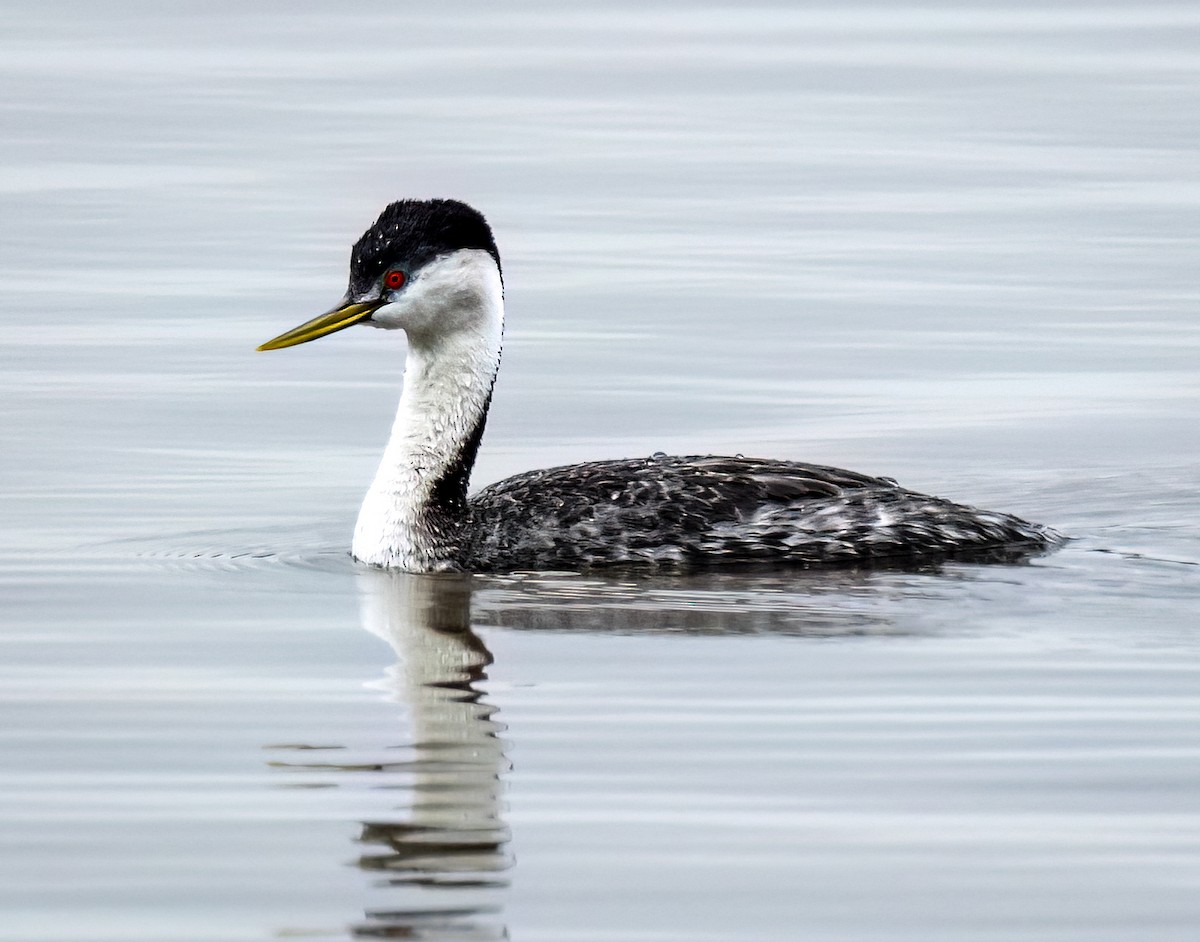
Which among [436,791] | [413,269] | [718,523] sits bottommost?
[436,791]

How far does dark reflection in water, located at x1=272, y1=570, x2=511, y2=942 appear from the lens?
294 inches

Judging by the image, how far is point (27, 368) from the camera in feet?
58.3

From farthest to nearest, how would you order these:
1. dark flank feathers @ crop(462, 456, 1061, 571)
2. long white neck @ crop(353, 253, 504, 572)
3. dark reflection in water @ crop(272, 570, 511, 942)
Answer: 1. long white neck @ crop(353, 253, 504, 572)
2. dark flank feathers @ crop(462, 456, 1061, 571)
3. dark reflection in water @ crop(272, 570, 511, 942)

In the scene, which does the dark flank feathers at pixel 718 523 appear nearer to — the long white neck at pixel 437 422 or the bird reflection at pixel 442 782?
the long white neck at pixel 437 422

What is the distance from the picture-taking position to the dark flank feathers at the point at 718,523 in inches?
502

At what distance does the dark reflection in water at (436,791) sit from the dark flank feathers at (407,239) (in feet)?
6.22

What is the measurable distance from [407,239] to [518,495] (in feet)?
4.22

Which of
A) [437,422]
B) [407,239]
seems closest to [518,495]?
[437,422]

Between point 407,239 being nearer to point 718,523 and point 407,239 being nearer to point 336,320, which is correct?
point 336,320

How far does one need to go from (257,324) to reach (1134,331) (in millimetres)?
5955

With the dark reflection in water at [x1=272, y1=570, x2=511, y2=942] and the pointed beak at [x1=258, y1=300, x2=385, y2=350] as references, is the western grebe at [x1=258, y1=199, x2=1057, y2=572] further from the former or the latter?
the dark reflection in water at [x1=272, y1=570, x2=511, y2=942]

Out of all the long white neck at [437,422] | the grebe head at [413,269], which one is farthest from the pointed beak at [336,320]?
the long white neck at [437,422]

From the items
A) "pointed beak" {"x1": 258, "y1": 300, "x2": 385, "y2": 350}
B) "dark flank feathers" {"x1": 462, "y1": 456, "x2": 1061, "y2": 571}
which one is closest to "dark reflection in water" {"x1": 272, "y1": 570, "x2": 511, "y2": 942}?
"dark flank feathers" {"x1": 462, "y1": 456, "x2": 1061, "y2": 571}

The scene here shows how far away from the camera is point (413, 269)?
13.1 m
